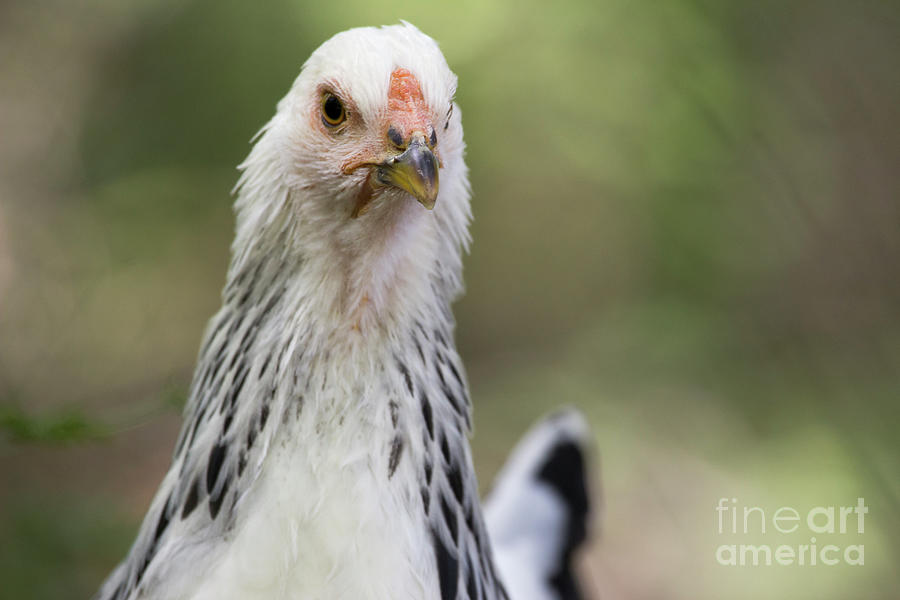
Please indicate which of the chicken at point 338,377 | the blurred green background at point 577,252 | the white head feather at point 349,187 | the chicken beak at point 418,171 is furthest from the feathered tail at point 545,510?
the chicken beak at point 418,171

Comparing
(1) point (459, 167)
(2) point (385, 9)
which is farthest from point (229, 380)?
(2) point (385, 9)

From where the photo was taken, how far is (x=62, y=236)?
3400mm

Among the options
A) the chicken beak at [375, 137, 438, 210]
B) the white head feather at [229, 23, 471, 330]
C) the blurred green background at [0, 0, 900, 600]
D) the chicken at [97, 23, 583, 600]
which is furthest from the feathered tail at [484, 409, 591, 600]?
the chicken beak at [375, 137, 438, 210]

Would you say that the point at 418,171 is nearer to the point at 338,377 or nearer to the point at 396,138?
the point at 396,138

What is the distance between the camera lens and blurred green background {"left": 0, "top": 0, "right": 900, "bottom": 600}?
2461 mm

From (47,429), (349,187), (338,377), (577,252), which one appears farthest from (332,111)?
(577,252)

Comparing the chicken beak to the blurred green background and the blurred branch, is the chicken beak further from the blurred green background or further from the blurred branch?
the blurred branch

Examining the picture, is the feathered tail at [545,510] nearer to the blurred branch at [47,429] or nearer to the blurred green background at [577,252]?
the blurred green background at [577,252]

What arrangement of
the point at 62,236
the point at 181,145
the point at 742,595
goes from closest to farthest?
the point at 62,236 → the point at 742,595 → the point at 181,145

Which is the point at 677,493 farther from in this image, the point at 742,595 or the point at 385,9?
the point at 385,9

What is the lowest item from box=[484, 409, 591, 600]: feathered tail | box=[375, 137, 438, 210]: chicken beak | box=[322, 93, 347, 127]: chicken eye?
box=[484, 409, 591, 600]: feathered tail

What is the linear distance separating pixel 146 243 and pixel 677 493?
309cm

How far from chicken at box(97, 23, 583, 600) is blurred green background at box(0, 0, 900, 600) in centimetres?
70

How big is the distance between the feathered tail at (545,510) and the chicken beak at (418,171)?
1.74 meters
